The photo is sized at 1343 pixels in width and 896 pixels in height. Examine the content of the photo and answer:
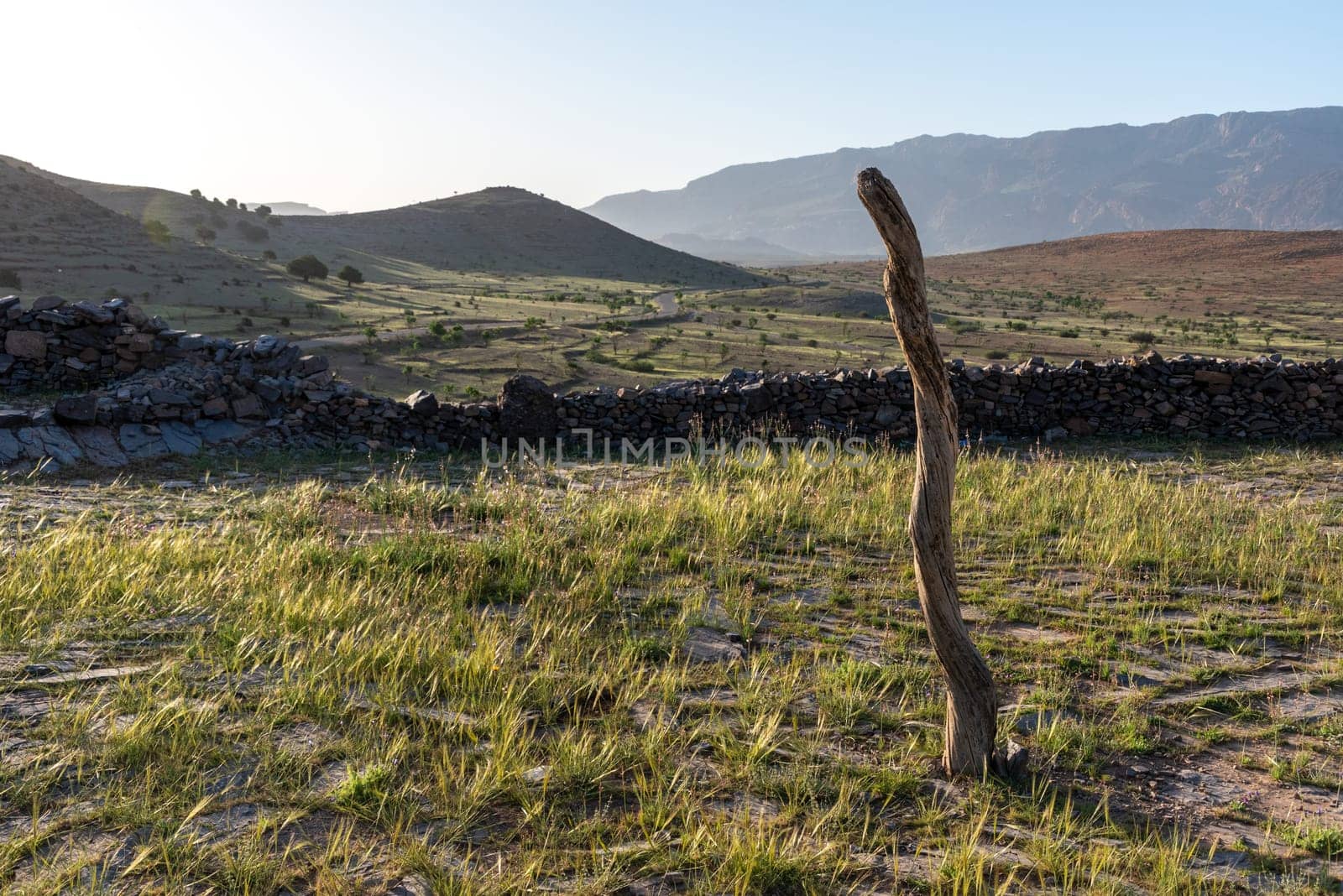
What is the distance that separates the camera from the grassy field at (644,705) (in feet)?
10.9

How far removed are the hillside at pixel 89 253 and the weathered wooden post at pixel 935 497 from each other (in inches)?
1318

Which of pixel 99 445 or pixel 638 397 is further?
pixel 638 397

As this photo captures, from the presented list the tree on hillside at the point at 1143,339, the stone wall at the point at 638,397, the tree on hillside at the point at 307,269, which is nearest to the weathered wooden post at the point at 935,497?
the stone wall at the point at 638,397

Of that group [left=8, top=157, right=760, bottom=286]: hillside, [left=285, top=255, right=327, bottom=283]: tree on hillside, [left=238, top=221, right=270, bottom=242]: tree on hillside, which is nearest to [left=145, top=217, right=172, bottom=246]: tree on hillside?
[left=285, top=255, right=327, bottom=283]: tree on hillside

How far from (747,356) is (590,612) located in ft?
67.2

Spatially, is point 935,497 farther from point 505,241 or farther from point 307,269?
point 505,241

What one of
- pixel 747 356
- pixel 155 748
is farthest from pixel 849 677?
pixel 747 356

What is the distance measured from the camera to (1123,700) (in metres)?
4.75

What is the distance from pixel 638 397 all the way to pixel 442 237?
66323mm

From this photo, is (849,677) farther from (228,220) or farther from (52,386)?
(228,220)

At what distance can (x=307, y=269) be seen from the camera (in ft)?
142

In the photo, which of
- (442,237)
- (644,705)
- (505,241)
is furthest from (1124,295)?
(644,705)

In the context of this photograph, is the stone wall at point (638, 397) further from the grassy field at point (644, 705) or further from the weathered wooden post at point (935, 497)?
the weathered wooden post at point (935, 497)

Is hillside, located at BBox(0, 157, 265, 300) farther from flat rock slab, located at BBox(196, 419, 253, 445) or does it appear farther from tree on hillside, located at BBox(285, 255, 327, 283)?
flat rock slab, located at BBox(196, 419, 253, 445)
